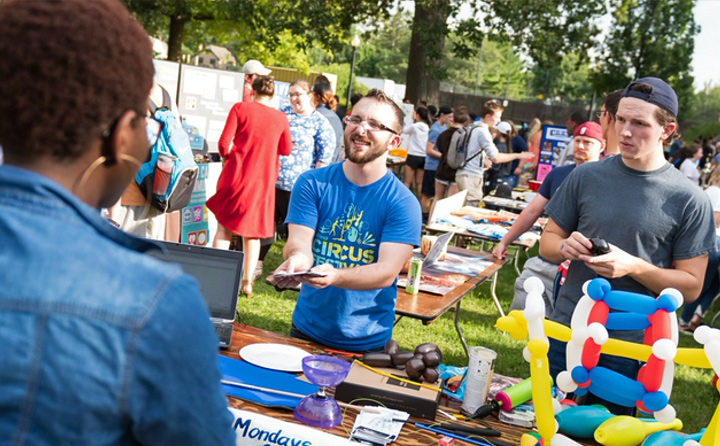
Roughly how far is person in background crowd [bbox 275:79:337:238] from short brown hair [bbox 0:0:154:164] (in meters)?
5.54

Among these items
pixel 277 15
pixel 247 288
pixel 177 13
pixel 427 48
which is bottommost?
pixel 247 288

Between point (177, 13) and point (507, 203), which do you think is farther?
point (177, 13)

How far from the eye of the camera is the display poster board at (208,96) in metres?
8.05

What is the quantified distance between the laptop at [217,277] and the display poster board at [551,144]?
25.4 ft

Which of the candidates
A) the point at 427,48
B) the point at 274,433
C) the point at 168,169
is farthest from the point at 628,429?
the point at 427,48

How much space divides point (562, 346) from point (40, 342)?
2.27 metres

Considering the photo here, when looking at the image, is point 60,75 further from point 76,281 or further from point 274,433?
point 274,433

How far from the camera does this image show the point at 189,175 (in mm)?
4902

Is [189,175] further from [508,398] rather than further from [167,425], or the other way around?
[167,425]

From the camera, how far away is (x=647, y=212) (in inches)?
101

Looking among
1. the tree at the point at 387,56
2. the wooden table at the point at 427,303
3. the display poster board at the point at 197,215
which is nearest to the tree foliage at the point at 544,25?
the display poster board at the point at 197,215

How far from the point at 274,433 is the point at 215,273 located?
2.57 feet

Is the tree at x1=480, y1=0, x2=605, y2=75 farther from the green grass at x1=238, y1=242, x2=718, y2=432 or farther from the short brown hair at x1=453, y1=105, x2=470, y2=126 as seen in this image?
the green grass at x1=238, y1=242, x2=718, y2=432

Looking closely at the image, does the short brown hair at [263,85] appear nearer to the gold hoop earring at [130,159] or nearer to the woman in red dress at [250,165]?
the woman in red dress at [250,165]
